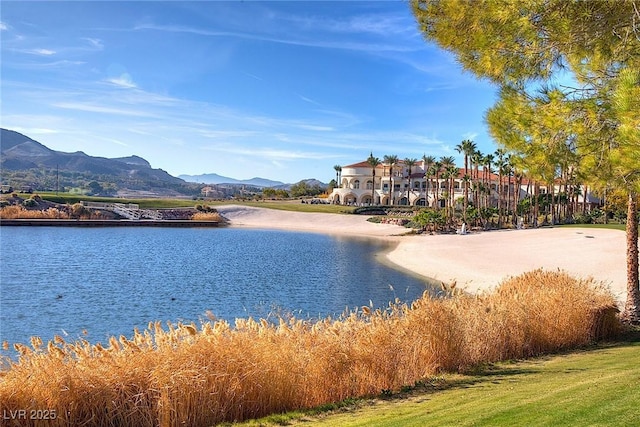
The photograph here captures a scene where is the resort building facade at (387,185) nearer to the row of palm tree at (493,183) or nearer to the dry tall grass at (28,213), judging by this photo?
the row of palm tree at (493,183)

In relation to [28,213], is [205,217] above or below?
below

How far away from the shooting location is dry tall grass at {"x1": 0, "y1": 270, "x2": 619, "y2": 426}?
248 inches

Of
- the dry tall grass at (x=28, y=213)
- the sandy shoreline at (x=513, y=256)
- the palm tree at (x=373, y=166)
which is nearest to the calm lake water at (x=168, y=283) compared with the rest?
the sandy shoreline at (x=513, y=256)

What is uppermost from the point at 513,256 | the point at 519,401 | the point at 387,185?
the point at 387,185

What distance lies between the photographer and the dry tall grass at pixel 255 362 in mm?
6301

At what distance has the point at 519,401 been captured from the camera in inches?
252

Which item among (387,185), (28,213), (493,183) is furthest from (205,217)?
(493,183)

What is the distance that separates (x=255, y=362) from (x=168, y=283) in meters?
19.7

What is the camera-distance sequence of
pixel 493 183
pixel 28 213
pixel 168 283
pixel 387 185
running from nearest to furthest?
1. pixel 168 283
2. pixel 28 213
3. pixel 493 183
4. pixel 387 185

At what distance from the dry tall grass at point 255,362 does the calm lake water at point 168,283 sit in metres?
1.76

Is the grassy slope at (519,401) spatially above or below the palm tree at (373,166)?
below

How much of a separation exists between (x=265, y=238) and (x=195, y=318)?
39.9 m

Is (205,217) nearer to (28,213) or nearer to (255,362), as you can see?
(28,213)

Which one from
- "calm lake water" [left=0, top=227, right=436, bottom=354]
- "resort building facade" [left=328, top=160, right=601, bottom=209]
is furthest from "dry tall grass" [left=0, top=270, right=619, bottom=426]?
"resort building facade" [left=328, top=160, right=601, bottom=209]
